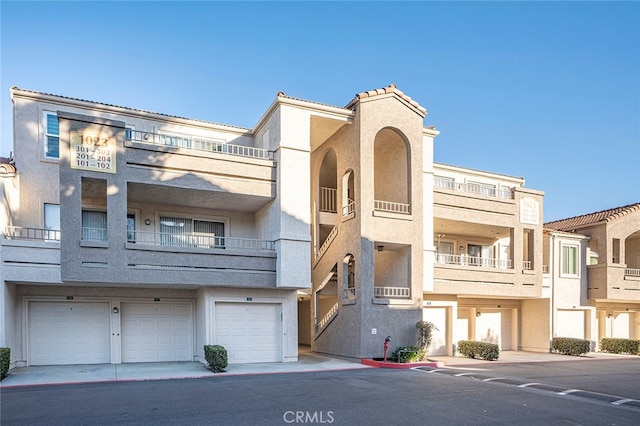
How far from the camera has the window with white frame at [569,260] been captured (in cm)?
2595

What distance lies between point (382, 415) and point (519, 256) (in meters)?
16.4

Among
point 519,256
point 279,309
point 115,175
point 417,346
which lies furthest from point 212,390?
point 519,256

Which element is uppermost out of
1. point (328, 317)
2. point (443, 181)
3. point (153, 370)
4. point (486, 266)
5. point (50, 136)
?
point (50, 136)

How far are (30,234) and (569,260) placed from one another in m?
26.7

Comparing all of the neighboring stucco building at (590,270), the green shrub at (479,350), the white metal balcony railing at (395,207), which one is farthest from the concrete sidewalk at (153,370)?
the neighboring stucco building at (590,270)

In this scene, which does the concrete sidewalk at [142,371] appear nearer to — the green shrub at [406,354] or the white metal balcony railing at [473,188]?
the green shrub at [406,354]

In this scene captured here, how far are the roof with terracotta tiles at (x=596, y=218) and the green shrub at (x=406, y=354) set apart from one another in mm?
16036

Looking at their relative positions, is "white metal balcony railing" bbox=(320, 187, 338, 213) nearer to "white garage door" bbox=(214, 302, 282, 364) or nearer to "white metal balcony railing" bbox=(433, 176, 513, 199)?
"white metal balcony railing" bbox=(433, 176, 513, 199)

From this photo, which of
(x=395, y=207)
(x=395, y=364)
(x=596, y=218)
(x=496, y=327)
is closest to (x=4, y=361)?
(x=395, y=364)

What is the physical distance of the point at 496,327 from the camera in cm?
2591

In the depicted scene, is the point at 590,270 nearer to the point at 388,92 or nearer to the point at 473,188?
the point at 473,188

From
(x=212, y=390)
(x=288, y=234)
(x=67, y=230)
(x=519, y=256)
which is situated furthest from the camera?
(x=519, y=256)

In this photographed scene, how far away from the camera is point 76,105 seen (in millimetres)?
17875

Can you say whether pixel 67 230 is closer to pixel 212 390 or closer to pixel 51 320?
pixel 51 320
